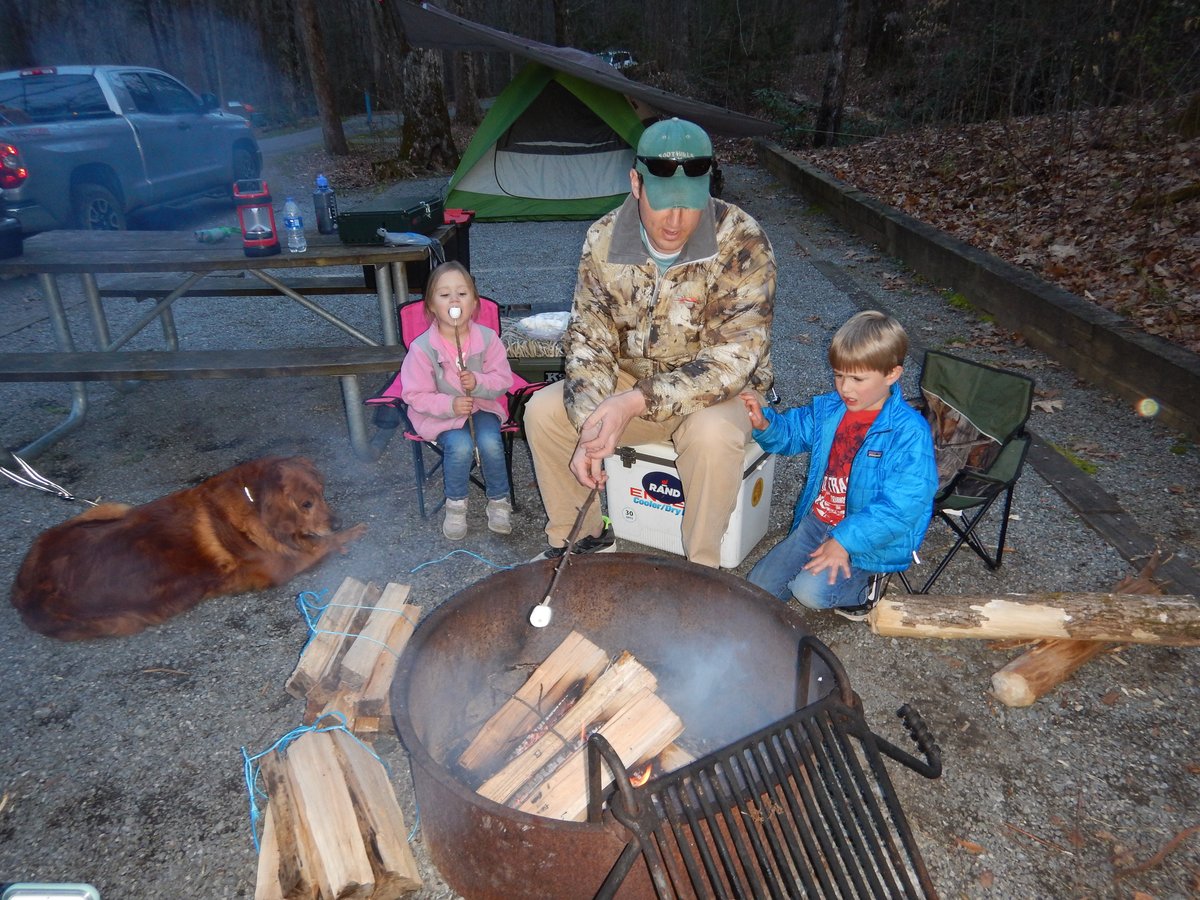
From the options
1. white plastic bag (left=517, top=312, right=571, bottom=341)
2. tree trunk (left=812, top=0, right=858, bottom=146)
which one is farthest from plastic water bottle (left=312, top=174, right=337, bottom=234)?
tree trunk (left=812, top=0, right=858, bottom=146)

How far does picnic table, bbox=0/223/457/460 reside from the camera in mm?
3861

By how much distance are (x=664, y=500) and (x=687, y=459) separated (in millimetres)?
423

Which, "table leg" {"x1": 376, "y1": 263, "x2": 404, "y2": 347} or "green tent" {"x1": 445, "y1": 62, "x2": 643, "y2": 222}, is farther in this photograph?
"green tent" {"x1": 445, "y1": 62, "x2": 643, "y2": 222}

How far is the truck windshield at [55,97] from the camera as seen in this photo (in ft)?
25.1

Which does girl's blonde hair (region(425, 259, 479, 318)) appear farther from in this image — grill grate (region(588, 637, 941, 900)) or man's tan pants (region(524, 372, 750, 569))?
grill grate (region(588, 637, 941, 900))

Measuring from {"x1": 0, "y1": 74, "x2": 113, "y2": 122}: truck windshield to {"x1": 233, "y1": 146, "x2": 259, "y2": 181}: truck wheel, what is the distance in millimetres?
2524

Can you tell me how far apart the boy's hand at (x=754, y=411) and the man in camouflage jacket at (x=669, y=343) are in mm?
43

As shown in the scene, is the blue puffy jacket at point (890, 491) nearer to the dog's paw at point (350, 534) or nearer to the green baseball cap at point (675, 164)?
the green baseball cap at point (675, 164)

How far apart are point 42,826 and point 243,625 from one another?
0.94m

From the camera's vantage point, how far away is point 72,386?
4648 millimetres

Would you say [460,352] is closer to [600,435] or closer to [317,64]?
[600,435]

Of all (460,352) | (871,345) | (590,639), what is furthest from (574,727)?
(460,352)

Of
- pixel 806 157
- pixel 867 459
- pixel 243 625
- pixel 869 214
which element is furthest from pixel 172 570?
pixel 806 157

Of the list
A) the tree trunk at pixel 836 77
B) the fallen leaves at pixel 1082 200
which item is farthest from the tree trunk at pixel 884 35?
the fallen leaves at pixel 1082 200
